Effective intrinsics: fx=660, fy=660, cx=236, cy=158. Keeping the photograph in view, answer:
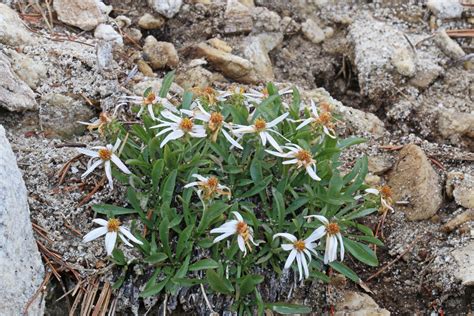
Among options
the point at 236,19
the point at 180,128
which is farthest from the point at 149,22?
the point at 180,128

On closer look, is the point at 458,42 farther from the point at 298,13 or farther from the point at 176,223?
the point at 176,223

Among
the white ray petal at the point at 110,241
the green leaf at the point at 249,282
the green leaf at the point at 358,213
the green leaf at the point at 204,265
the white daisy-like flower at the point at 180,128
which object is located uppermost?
the white daisy-like flower at the point at 180,128

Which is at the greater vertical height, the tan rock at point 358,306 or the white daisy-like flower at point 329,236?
the white daisy-like flower at point 329,236

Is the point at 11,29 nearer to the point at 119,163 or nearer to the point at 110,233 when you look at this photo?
the point at 119,163

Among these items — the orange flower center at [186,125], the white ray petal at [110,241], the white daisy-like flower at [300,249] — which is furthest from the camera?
the orange flower center at [186,125]

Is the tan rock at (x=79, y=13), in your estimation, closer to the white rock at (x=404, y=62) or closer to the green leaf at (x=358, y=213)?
the white rock at (x=404, y=62)

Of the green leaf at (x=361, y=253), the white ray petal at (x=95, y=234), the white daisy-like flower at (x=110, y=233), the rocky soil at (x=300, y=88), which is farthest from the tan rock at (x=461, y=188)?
the white ray petal at (x=95, y=234)

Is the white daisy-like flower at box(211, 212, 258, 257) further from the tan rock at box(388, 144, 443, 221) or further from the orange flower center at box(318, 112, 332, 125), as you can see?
the tan rock at box(388, 144, 443, 221)
